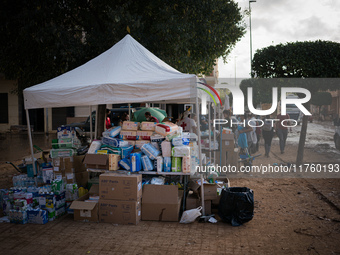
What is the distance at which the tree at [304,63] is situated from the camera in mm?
10414

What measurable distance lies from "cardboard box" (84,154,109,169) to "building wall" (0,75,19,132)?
78.3 ft

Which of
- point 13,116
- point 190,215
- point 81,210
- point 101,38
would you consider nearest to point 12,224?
point 81,210

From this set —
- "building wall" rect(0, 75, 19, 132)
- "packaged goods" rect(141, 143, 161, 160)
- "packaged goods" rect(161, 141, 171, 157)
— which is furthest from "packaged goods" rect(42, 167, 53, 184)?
"building wall" rect(0, 75, 19, 132)

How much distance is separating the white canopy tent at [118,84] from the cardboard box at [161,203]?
868mm

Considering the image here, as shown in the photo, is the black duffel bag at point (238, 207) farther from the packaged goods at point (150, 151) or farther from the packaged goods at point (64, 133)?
the packaged goods at point (64, 133)

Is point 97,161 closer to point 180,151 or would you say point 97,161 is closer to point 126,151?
point 126,151

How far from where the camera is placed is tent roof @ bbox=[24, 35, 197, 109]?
610 centimetres

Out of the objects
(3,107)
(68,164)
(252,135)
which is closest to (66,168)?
(68,164)

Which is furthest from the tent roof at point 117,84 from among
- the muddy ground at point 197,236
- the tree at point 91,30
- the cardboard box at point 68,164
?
the tree at point 91,30

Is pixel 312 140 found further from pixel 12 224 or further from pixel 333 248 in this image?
pixel 12 224

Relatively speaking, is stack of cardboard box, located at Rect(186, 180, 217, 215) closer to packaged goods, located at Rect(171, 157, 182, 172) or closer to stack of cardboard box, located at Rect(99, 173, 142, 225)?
packaged goods, located at Rect(171, 157, 182, 172)

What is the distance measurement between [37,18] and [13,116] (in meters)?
20.0

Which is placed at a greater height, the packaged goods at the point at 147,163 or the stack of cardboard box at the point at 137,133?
the stack of cardboard box at the point at 137,133

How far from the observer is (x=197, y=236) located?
5.18m
